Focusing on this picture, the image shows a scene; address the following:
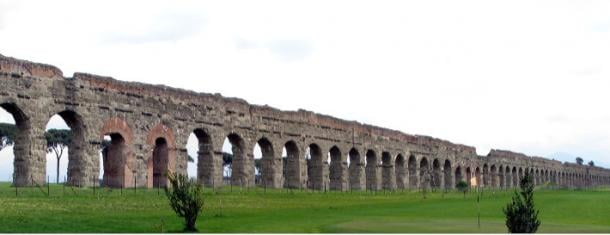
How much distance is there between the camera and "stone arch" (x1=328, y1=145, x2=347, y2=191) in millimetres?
52156

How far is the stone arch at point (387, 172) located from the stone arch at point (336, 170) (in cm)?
742

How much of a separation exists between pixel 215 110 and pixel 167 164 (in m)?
4.44

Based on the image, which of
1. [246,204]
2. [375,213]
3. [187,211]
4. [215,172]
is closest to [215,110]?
[215,172]

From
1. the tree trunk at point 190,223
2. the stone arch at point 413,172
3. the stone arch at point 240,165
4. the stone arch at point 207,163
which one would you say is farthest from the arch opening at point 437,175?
the tree trunk at point 190,223

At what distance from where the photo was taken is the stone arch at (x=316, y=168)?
163 feet

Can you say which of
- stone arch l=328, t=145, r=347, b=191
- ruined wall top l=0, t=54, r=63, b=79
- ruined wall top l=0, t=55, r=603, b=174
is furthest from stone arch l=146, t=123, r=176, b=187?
stone arch l=328, t=145, r=347, b=191

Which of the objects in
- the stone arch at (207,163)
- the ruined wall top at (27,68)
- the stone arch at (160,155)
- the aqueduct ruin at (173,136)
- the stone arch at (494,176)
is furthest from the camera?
the stone arch at (494,176)

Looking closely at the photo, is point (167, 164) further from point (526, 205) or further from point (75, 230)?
point (526, 205)

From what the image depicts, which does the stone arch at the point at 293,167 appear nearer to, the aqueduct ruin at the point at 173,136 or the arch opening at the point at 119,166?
the aqueduct ruin at the point at 173,136

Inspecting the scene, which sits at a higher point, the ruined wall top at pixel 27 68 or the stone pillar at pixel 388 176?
the ruined wall top at pixel 27 68

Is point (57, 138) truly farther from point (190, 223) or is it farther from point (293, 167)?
point (190, 223)

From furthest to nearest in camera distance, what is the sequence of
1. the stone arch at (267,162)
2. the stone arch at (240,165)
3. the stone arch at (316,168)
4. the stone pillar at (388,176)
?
the stone pillar at (388,176) < the stone arch at (316,168) < the stone arch at (267,162) < the stone arch at (240,165)

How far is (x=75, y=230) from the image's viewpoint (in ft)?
60.0

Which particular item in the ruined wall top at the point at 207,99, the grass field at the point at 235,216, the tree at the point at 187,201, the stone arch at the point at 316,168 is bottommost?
the grass field at the point at 235,216
